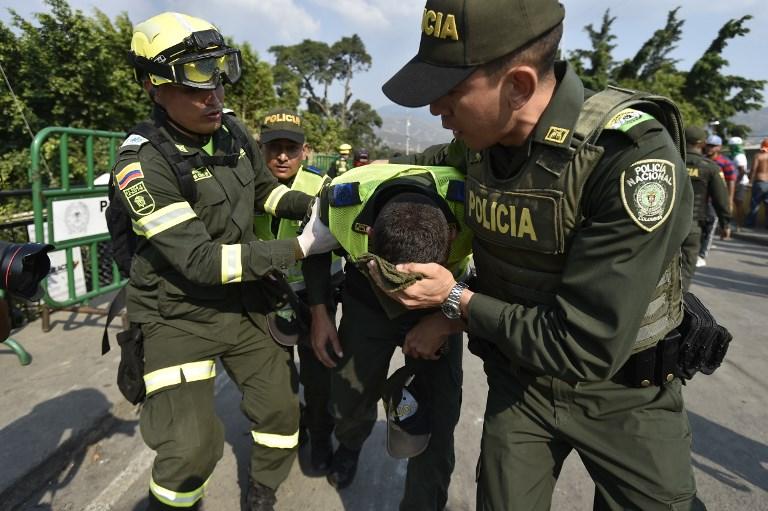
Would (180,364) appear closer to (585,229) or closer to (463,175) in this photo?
(463,175)

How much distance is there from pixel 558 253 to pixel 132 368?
5.87ft

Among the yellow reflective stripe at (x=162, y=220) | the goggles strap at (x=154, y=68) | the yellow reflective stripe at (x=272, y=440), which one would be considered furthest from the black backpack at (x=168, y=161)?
the yellow reflective stripe at (x=272, y=440)

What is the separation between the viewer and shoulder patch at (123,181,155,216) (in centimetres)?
179

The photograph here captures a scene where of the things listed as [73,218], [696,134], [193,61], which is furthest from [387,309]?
[696,134]

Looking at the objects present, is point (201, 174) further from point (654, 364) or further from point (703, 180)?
point (703, 180)

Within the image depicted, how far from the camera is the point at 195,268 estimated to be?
184 centimetres

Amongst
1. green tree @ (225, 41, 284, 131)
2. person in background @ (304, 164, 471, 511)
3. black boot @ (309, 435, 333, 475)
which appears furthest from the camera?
green tree @ (225, 41, 284, 131)

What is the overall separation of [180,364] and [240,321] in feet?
1.08

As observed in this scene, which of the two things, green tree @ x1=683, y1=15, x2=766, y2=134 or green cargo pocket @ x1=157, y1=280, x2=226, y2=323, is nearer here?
green cargo pocket @ x1=157, y1=280, x2=226, y2=323

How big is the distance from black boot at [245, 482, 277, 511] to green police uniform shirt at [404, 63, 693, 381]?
4.96ft

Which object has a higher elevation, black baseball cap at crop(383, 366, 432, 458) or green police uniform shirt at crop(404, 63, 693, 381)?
green police uniform shirt at crop(404, 63, 693, 381)

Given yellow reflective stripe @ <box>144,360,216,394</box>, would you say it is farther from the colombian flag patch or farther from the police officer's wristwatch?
the police officer's wristwatch

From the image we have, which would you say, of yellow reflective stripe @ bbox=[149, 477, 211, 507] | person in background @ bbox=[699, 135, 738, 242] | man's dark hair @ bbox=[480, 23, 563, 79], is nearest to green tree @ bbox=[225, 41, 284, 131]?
person in background @ bbox=[699, 135, 738, 242]

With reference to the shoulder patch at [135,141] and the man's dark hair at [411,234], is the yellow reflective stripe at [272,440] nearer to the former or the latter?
the man's dark hair at [411,234]
